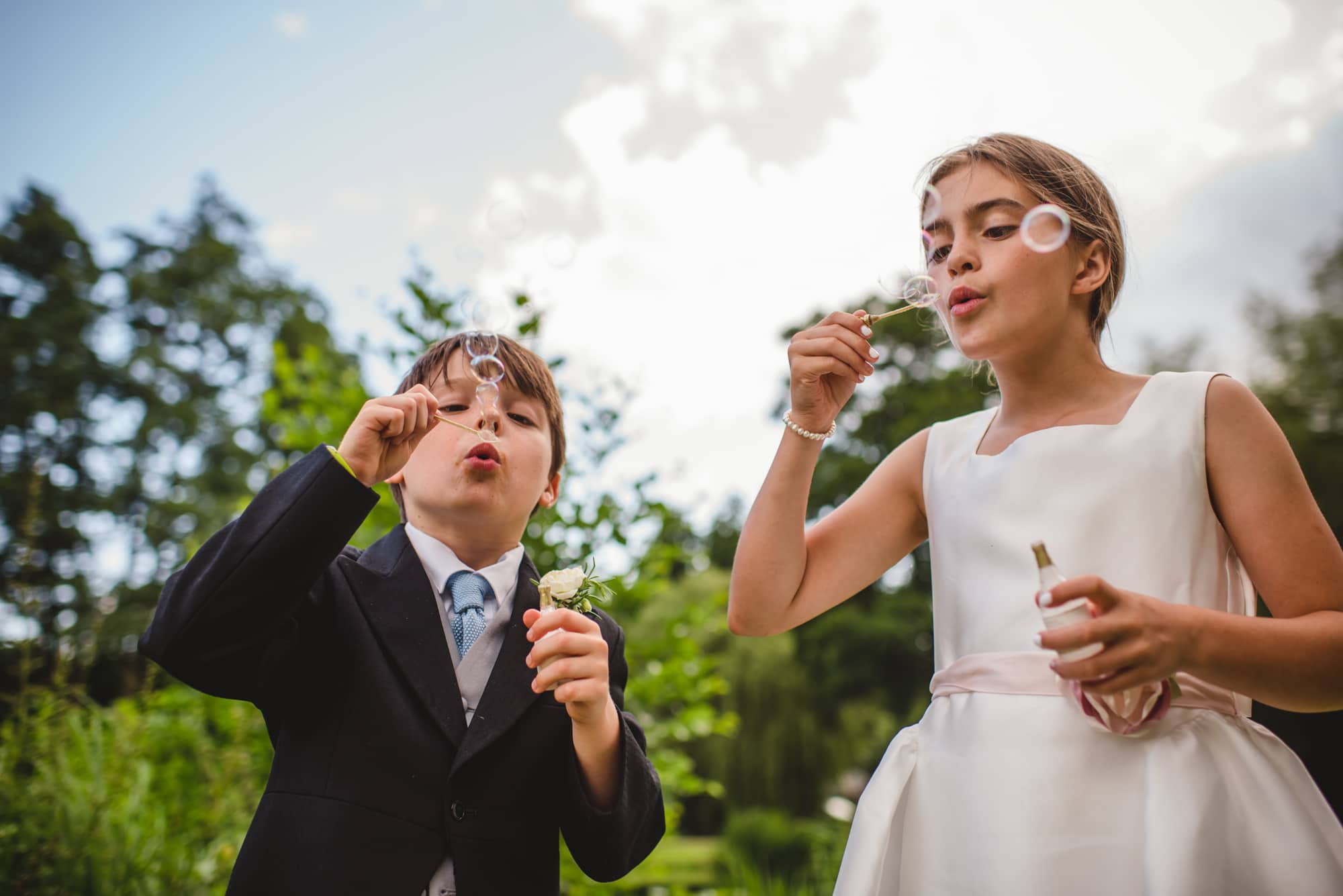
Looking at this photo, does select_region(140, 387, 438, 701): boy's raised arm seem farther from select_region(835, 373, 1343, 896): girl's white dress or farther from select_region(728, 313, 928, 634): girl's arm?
select_region(835, 373, 1343, 896): girl's white dress

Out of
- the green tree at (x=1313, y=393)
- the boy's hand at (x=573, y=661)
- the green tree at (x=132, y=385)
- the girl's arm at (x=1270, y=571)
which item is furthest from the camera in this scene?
the green tree at (x=132, y=385)

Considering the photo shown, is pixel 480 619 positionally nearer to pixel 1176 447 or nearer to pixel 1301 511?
pixel 1176 447

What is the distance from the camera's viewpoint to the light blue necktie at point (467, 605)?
197cm

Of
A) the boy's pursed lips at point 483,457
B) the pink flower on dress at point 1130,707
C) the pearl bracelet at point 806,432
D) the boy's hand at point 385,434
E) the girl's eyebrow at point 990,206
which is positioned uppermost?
the girl's eyebrow at point 990,206

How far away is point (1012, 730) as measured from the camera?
1.57m

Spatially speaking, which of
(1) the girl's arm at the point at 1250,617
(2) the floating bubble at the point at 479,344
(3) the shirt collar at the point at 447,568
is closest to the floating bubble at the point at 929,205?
(1) the girl's arm at the point at 1250,617

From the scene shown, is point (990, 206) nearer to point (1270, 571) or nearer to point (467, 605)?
point (1270, 571)

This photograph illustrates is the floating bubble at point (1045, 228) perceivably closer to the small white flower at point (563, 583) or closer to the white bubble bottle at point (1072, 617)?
the white bubble bottle at point (1072, 617)

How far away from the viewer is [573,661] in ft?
5.41

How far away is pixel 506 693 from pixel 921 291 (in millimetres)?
1370

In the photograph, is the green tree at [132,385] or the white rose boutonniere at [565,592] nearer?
the white rose boutonniere at [565,592]

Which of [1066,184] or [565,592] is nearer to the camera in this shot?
[565,592]

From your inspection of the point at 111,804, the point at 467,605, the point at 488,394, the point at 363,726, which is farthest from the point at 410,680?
the point at 111,804

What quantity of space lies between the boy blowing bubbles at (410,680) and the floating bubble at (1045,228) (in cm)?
120
